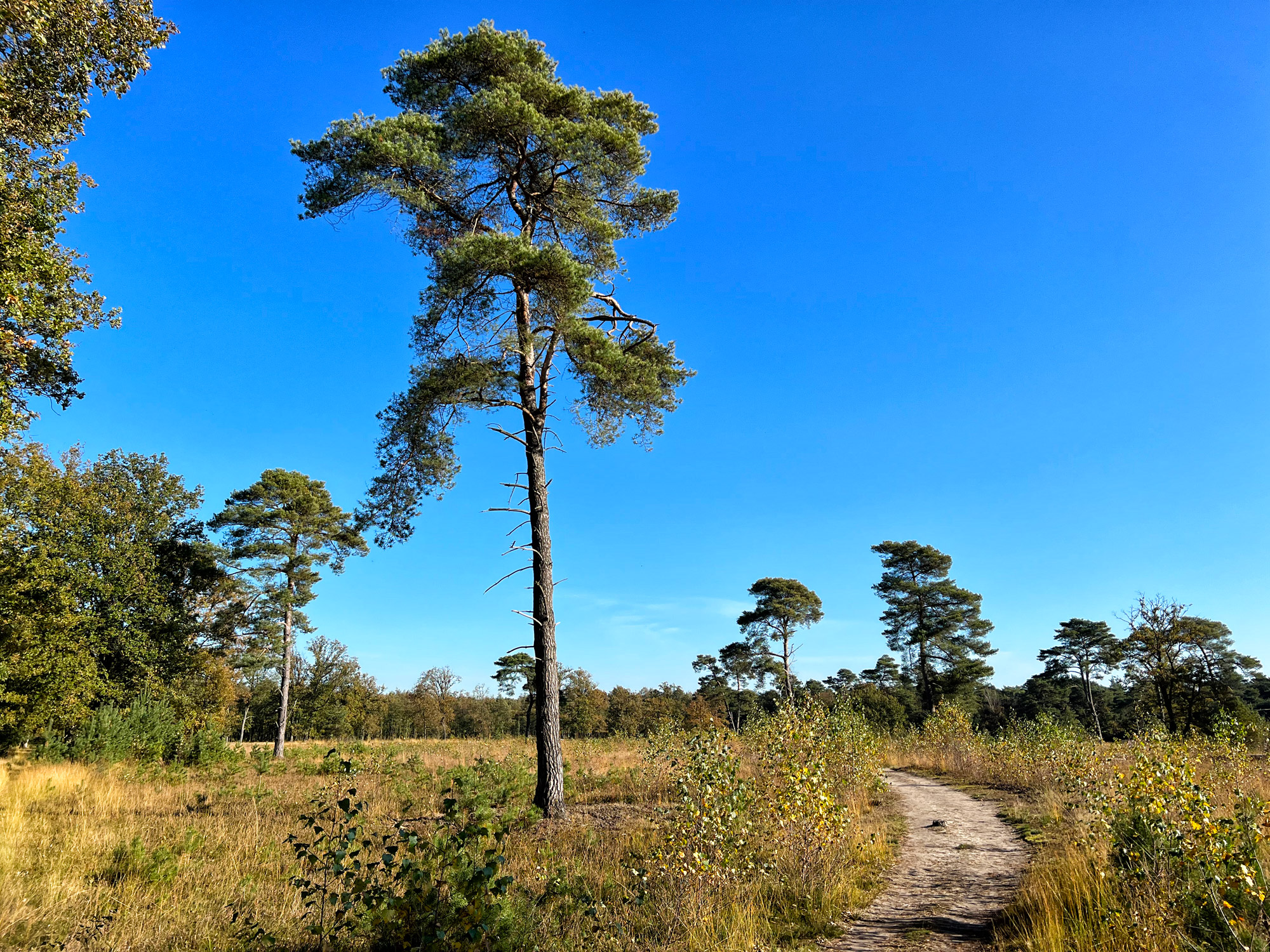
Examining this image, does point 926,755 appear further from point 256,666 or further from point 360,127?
point 256,666

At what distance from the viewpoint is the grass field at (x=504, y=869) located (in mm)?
4570

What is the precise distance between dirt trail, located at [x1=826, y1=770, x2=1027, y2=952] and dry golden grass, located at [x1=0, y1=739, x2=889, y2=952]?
37 cm

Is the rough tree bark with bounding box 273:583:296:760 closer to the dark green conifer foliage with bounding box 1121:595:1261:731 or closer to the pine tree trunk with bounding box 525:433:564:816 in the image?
the pine tree trunk with bounding box 525:433:564:816

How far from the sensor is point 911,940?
4734 millimetres

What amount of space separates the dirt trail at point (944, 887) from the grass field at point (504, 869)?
0.33 m

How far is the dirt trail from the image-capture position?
4781 millimetres

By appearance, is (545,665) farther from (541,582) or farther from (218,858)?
(218,858)

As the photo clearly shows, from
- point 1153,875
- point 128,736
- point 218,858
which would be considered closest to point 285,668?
point 128,736

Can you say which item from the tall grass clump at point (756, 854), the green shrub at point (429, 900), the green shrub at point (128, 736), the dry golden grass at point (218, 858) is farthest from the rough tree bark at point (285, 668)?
the tall grass clump at point (756, 854)

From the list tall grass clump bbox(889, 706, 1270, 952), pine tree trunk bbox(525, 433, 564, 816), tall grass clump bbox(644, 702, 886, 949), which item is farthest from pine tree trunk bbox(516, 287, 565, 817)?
tall grass clump bbox(889, 706, 1270, 952)

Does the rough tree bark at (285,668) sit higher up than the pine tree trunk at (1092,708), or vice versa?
the rough tree bark at (285,668)

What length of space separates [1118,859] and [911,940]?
176 centimetres

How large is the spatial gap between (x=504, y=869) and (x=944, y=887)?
4.71 m

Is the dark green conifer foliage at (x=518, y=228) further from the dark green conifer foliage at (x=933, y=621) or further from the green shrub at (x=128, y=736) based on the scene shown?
the dark green conifer foliage at (x=933, y=621)
